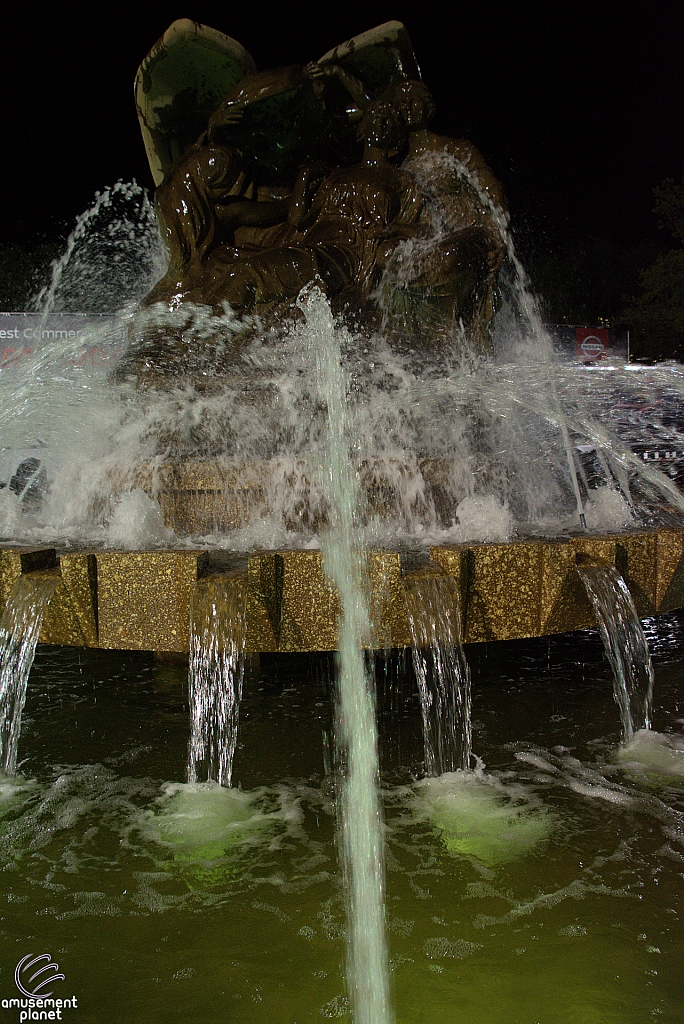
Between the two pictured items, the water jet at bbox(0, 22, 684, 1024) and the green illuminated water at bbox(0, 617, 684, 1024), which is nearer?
the green illuminated water at bbox(0, 617, 684, 1024)

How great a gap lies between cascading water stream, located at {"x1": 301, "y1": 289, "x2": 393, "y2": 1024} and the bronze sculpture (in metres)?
0.77

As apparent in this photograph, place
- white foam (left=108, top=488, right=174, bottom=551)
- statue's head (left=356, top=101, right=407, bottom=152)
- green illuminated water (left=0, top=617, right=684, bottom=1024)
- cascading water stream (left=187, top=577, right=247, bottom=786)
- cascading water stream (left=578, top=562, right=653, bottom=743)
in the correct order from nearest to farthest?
1. green illuminated water (left=0, top=617, right=684, bottom=1024)
2. cascading water stream (left=187, top=577, right=247, bottom=786)
3. cascading water stream (left=578, top=562, right=653, bottom=743)
4. white foam (left=108, top=488, right=174, bottom=551)
5. statue's head (left=356, top=101, right=407, bottom=152)

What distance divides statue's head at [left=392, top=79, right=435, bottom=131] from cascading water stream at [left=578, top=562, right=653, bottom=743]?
4.40m

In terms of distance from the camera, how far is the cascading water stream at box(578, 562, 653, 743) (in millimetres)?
3287

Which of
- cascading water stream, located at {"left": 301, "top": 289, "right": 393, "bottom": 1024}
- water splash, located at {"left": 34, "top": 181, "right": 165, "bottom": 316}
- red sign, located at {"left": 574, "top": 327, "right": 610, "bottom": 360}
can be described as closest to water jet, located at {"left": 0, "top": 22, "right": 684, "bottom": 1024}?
cascading water stream, located at {"left": 301, "top": 289, "right": 393, "bottom": 1024}

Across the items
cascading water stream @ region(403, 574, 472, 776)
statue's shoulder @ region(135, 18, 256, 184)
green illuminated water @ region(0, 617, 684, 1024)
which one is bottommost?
green illuminated water @ region(0, 617, 684, 1024)

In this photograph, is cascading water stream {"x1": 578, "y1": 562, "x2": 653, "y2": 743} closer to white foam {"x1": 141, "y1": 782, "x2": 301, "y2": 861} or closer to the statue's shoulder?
white foam {"x1": 141, "y1": 782, "x2": 301, "y2": 861}

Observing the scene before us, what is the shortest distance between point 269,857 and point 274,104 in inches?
215

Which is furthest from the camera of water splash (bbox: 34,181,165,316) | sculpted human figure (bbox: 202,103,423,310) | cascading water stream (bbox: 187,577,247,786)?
water splash (bbox: 34,181,165,316)

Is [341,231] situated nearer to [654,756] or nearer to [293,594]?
[293,594]

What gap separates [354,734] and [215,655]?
2.20 feet

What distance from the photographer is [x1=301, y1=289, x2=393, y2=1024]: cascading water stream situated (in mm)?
2004

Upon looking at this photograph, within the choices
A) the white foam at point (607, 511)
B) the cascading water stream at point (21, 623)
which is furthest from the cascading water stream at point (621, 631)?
the cascading water stream at point (21, 623)

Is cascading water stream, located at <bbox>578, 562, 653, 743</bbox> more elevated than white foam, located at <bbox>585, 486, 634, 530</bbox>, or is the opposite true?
white foam, located at <bbox>585, 486, 634, 530</bbox>
